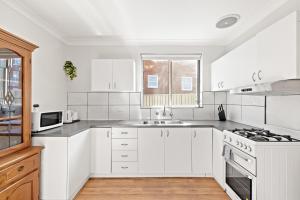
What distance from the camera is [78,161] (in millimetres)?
2729

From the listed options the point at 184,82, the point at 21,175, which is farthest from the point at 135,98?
the point at 21,175

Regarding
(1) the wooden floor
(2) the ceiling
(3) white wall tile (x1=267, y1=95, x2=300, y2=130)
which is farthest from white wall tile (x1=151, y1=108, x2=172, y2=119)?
(3) white wall tile (x1=267, y1=95, x2=300, y2=130)

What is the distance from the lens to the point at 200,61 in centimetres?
411

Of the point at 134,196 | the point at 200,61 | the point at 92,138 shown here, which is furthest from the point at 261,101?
the point at 92,138

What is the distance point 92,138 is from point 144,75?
160 centimetres

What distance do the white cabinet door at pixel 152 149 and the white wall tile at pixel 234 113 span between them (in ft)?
4.33

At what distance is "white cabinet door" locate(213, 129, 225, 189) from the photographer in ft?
9.31

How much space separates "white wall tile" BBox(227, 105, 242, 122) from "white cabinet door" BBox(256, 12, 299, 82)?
150 centimetres

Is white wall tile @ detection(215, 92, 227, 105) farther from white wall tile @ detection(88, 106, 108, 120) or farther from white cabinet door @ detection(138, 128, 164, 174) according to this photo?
white wall tile @ detection(88, 106, 108, 120)

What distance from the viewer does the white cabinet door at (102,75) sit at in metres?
3.67

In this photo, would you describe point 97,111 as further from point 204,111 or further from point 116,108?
point 204,111

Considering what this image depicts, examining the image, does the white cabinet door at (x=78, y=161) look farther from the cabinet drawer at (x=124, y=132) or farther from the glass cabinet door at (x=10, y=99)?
the glass cabinet door at (x=10, y=99)

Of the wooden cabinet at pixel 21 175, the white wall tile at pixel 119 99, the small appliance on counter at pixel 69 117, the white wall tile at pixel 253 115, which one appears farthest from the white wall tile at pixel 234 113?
the wooden cabinet at pixel 21 175

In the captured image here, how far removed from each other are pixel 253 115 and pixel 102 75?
8.12ft
